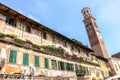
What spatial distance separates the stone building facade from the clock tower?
81.9 ft

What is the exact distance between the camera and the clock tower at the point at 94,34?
45.2m

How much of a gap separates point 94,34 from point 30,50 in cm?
3643

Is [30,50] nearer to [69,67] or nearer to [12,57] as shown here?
[12,57]

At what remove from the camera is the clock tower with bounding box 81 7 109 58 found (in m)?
45.2

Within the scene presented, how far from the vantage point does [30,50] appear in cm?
1519

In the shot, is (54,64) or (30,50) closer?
(30,50)

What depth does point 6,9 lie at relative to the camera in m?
14.7

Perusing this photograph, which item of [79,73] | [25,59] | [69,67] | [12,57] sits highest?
[12,57]

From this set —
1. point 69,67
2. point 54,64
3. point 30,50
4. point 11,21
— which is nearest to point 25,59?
point 30,50

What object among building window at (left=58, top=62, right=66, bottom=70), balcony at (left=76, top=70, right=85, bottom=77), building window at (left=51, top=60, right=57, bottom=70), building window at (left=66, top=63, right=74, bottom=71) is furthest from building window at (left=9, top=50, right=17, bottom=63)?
balcony at (left=76, top=70, right=85, bottom=77)

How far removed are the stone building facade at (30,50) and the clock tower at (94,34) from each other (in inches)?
983

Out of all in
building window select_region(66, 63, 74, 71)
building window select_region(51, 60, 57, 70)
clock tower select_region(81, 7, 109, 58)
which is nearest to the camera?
building window select_region(51, 60, 57, 70)

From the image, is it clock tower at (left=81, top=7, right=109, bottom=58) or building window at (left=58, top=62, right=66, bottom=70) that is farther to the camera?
clock tower at (left=81, top=7, right=109, bottom=58)

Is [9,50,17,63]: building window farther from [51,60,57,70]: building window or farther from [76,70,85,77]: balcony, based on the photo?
[76,70,85,77]: balcony
